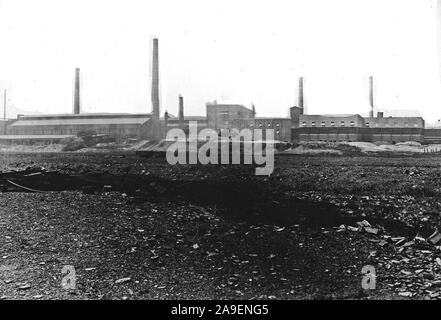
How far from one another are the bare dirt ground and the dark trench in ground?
0.16ft

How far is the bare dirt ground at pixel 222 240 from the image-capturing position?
543 cm

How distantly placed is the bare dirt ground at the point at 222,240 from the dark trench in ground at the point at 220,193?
5 centimetres

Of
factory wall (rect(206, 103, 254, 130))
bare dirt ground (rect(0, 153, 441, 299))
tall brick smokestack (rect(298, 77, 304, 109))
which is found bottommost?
bare dirt ground (rect(0, 153, 441, 299))

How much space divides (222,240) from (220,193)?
3954 mm

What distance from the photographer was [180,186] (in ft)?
40.6

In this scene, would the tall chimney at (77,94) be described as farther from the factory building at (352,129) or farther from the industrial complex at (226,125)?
the factory building at (352,129)

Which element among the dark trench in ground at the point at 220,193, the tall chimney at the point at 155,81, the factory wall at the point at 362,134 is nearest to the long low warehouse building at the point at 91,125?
the tall chimney at the point at 155,81

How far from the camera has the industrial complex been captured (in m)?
41.2

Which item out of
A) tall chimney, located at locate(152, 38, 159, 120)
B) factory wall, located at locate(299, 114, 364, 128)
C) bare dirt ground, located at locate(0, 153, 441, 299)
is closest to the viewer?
bare dirt ground, located at locate(0, 153, 441, 299)

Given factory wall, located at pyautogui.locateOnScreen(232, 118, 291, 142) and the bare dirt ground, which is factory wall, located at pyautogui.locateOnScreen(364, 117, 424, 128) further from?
the bare dirt ground

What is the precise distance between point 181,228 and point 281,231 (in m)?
2.19

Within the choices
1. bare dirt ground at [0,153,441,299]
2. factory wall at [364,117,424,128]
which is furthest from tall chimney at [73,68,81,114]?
factory wall at [364,117,424,128]

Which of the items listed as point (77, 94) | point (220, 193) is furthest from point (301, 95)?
point (220, 193)
